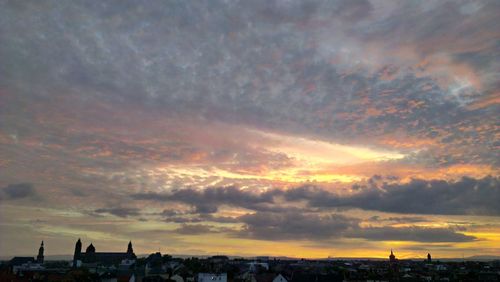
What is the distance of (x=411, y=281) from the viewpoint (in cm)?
14925

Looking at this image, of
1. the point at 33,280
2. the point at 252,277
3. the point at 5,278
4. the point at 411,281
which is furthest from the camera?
the point at 411,281

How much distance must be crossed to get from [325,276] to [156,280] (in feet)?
160

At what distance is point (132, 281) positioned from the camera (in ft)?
396

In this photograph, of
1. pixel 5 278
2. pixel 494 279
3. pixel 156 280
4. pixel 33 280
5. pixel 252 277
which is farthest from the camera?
pixel 494 279

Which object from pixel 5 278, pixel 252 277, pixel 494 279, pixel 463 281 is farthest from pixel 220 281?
pixel 494 279

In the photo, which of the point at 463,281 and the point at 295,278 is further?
the point at 463,281

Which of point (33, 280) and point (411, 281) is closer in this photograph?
point (33, 280)

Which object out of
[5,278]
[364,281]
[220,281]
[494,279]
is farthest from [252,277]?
[494,279]

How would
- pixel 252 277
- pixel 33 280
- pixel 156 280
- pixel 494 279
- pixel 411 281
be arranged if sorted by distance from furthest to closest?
pixel 494 279 < pixel 411 281 < pixel 252 277 < pixel 156 280 < pixel 33 280

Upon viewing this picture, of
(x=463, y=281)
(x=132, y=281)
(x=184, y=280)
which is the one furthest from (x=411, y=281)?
(x=132, y=281)

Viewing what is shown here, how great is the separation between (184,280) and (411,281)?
7437 cm

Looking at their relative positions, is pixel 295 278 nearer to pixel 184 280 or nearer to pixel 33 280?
pixel 184 280

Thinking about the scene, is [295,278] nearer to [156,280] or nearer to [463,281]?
[156,280]

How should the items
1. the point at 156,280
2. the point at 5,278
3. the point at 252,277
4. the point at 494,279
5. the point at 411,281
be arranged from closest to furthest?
1. the point at 5,278
2. the point at 156,280
3. the point at 252,277
4. the point at 411,281
5. the point at 494,279
